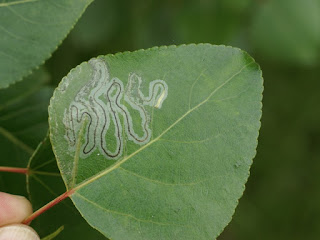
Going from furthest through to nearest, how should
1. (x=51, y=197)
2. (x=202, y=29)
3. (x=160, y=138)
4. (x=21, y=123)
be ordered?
(x=202, y=29), (x=21, y=123), (x=51, y=197), (x=160, y=138)

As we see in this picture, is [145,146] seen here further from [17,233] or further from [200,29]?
[200,29]

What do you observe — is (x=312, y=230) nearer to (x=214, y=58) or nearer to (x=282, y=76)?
(x=282, y=76)

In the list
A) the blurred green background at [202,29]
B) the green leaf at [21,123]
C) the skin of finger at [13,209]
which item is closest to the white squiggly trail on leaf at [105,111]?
the skin of finger at [13,209]

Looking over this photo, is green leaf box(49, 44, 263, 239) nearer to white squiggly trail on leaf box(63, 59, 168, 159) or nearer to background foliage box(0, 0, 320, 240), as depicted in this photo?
white squiggly trail on leaf box(63, 59, 168, 159)

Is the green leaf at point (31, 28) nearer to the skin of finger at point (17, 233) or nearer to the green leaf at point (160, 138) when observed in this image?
the green leaf at point (160, 138)

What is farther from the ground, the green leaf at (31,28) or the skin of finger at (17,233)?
the green leaf at (31,28)

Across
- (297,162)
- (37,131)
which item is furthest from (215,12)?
(297,162)

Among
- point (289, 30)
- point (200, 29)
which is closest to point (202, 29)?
point (200, 29)
